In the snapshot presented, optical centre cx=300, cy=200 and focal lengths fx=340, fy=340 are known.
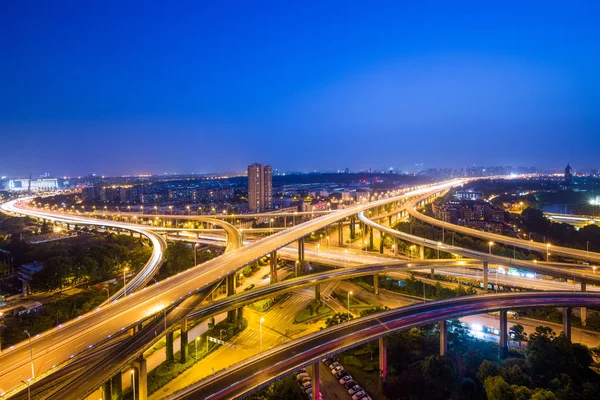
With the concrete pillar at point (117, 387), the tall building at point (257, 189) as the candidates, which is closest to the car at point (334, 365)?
the concrete pillar at point (117, 387)

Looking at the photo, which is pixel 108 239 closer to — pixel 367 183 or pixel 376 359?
pixel 376 359

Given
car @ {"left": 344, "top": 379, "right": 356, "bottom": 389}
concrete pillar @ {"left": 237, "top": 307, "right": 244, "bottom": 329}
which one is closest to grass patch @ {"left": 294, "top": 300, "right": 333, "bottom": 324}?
concrete pillar @ {"left": 237, "top": 307, "right": 244, "bottom": 329}

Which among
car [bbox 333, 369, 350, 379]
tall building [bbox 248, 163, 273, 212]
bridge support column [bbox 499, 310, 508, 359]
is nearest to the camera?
car [bbox 333, 369, 350, 379]

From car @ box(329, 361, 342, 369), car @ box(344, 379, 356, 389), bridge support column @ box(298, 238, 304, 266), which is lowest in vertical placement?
car @ box(344, 379, 356, 389)

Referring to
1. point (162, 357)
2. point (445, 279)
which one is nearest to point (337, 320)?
point (162, 357)

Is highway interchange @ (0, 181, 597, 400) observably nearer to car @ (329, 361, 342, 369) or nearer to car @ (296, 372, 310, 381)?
car @ (296, 372, 310, 381)

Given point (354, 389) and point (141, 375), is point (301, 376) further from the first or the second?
point (141, 375)
